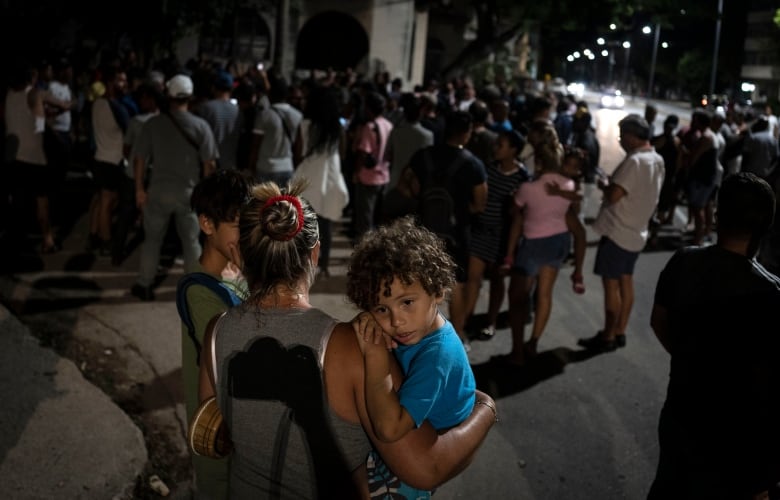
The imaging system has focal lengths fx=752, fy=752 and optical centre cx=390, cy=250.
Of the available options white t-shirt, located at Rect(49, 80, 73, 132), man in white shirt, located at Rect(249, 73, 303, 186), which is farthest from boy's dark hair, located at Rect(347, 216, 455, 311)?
white t-shirt, located at Rect(49, 80, 73, 132)

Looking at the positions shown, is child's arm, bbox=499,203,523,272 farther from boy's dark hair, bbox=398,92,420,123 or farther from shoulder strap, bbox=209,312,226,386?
shoulder strap, bbox=209,312,226,386

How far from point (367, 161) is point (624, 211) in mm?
2946

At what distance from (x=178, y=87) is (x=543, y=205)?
10.3 ft

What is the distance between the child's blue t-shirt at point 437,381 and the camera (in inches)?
74.6

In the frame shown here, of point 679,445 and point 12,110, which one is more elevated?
point 12,110

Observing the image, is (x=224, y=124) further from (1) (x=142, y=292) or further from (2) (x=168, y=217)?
(1) (x=142, y=292)

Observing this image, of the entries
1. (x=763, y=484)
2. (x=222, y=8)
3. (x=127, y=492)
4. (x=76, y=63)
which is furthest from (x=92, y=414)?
(x=222, y=8)

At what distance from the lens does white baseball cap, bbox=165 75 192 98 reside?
622 centimetres

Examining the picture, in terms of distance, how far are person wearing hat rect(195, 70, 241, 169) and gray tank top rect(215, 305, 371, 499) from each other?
562cm

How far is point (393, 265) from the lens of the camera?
2006 mm

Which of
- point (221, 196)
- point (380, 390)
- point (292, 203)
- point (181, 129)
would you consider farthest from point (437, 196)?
point (380, 390)

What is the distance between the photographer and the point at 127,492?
390cm

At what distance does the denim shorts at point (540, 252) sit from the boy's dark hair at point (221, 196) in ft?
9.90

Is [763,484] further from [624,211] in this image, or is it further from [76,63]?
[76,63]
